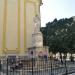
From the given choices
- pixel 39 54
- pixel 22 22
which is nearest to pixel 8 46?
pixel 22 22

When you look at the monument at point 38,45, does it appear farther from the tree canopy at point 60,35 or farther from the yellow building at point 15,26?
the tree canopy at point 60,35

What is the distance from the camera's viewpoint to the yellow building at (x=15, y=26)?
29500 mm

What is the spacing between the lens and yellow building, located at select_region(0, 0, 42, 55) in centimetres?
2950

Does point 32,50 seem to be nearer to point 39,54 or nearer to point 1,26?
point 39,54

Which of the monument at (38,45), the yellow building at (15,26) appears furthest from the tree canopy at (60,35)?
the monument at (38,45)

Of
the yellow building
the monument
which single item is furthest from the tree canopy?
the monument

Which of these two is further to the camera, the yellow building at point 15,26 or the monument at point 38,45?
the yellow building at point 15,26

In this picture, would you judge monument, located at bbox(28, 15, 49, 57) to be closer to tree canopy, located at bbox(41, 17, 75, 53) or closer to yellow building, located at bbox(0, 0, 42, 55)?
yellow building, located at bbox(0, 0, 42, 55)

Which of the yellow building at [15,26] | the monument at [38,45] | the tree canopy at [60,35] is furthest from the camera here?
the tree canopy at [60,35]

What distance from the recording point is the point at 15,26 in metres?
30.4

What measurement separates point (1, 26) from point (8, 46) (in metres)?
2.57

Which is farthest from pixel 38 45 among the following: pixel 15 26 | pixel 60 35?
pixel 60 35

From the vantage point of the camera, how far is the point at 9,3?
101 feet

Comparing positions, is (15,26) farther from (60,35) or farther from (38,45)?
(60,35)
